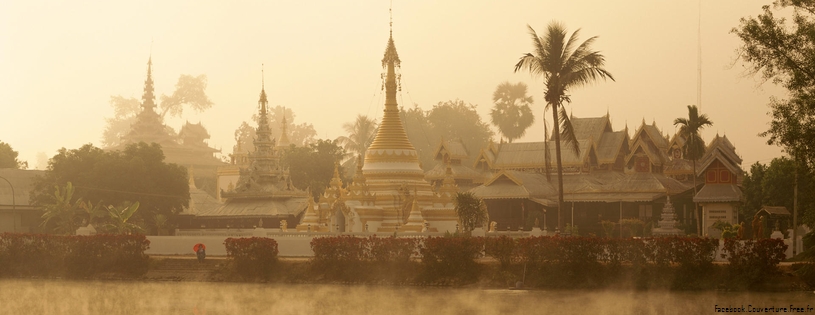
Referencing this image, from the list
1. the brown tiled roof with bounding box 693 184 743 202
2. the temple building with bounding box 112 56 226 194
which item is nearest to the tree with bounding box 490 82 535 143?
the temple building with bounding box 112 56 226 194

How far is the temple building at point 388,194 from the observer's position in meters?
48.2

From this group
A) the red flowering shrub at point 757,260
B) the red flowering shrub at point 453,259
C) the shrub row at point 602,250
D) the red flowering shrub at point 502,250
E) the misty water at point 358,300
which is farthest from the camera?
the red flowering shrub at point 453,259

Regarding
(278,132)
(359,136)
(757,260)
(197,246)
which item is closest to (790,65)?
(757,260)

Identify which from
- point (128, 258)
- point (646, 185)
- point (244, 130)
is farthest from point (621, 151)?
point (244, 130)

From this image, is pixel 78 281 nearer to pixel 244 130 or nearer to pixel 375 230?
pixel 375 230

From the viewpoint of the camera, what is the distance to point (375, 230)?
48.0m

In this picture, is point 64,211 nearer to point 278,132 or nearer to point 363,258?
point 363,258

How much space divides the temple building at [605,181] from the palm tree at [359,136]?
2536 cm

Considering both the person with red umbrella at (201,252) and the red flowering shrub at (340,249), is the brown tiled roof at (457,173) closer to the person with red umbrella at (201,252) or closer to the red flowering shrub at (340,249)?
the person with red umbrella at (201,252)

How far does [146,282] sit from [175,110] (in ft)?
367

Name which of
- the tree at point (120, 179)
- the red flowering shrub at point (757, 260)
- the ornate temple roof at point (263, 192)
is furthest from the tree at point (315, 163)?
the red flowering shrub at point (757, 260)

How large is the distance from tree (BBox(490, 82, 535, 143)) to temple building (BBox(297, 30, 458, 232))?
5350 centimetres

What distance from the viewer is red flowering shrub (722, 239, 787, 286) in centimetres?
3425

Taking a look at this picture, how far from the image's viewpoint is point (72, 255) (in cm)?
4500
